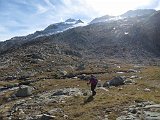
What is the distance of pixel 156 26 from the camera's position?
192 metres

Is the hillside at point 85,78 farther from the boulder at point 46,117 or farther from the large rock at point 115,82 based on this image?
the large rock at point 115,82

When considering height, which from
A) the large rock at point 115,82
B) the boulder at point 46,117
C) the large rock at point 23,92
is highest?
the large rock at point 115,82

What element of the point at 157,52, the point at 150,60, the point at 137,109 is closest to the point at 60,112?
the point at 137,109

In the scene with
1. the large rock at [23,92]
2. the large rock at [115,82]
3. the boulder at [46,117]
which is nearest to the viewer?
the boulder at [46,117]

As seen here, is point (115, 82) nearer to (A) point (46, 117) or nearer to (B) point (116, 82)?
(B) point (116, 82)

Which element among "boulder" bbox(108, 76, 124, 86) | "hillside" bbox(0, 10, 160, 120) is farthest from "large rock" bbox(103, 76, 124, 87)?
"hillside" bbox(0, 10, 160, 120)

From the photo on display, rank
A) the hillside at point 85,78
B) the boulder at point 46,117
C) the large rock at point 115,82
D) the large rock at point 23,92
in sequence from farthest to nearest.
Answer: the large rock at point 115,82
the large rock at point 23,92
the hillside at point 85,78
the boulder at point 46,117

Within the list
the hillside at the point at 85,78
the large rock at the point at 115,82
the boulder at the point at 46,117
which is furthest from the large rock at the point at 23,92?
the boulder at the point at 46,117

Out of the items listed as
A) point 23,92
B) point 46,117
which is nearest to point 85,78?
point 23,92

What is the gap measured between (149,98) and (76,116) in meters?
9.53

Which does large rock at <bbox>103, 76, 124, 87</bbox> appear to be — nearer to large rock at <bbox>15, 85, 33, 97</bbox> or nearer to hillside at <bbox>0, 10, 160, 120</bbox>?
hillside at <bbox>0, 10, 160, 120</bbox>

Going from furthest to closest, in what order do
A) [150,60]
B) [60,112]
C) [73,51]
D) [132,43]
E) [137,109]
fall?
[132,43] < [73,51] < [150,60] < [60,112] < [137,109]

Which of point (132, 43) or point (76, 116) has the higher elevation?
point (132, 43)

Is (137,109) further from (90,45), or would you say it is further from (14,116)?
(90,45)
